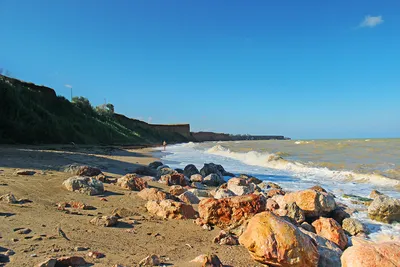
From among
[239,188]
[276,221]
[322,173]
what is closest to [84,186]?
[239,188]

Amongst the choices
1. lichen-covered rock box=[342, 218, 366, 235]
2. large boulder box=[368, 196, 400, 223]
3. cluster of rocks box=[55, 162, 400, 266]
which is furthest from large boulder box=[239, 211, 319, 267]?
large boulder box=[368, 196, 400, 223]

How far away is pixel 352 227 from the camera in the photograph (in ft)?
15.5

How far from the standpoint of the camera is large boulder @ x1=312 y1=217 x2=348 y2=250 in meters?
4.02

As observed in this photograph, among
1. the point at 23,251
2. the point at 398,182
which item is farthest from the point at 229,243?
the point at 398,182

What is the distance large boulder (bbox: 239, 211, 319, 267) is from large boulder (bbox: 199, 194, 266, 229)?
3.31ft

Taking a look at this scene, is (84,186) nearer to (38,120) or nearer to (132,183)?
(132,183)

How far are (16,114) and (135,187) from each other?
16.6 meters

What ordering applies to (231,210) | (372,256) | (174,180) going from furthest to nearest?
(174,180) < (231,210) < (372,256)

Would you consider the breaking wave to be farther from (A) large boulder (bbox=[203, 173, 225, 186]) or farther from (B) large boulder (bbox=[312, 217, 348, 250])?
(B) large boulder (bbox=[312, 217, 348, 250])

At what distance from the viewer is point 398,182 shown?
965 centimetres

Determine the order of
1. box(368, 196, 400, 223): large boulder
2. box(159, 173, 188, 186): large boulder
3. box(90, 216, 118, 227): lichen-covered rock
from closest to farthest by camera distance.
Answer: box(90, 216, 118, 227): lichen-covered rock, box(368, 196, 400, 223): large boulder, box(159, 173, 188, 186): large boulder

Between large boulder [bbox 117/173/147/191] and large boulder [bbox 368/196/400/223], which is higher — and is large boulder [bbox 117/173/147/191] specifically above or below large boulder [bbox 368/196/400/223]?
above

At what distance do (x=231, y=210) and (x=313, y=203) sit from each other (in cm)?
168

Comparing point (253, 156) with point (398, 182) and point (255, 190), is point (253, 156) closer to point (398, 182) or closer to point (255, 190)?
point (398, 182)
